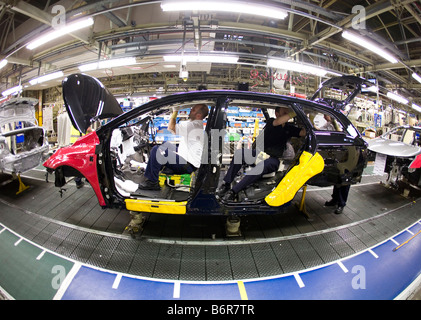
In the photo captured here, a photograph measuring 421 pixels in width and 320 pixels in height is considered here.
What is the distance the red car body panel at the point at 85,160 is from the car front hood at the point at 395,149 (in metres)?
5.24

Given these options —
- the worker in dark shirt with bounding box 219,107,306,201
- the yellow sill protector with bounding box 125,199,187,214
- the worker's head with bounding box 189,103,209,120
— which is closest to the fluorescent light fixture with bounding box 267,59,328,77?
the worker in dark shirt with bounding box 219,107,306,201

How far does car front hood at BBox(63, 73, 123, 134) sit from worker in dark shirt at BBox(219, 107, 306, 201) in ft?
7.17

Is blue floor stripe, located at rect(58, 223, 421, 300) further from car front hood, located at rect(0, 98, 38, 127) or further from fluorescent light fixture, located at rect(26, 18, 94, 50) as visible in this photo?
fluorescent light fixture, located at rect(26, 18, 94, 50)

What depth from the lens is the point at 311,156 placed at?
1979 mm

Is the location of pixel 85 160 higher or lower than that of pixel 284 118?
lower

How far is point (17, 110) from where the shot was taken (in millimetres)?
4141

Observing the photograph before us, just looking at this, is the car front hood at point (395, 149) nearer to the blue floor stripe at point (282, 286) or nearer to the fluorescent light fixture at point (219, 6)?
the blue floor stripe at point (282, 286)

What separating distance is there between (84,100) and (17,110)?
134 inches

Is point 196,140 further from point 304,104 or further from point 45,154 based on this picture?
point 45,154

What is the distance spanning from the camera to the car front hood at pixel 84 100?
2.37 meters

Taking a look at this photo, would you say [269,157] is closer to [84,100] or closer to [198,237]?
[198,237]

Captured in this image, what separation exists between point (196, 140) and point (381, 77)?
11.4 meters

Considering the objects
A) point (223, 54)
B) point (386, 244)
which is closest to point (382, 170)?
point (386, 244)

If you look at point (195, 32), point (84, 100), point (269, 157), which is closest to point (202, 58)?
point (195, 32)
